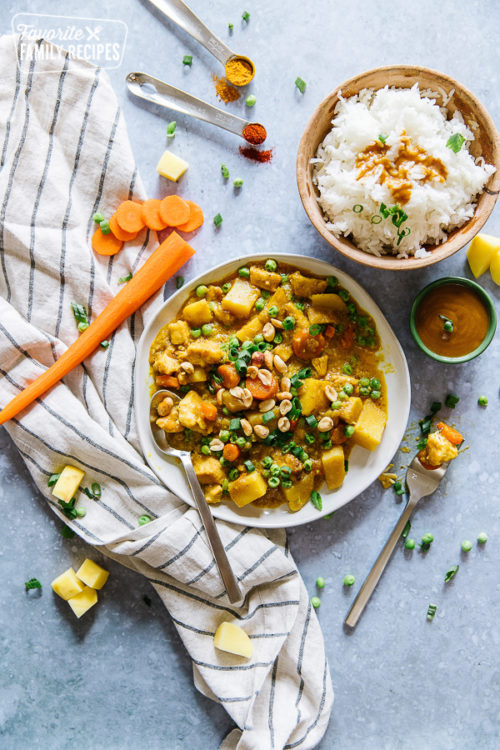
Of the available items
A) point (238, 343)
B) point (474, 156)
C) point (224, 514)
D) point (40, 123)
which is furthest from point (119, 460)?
point (474, 156)

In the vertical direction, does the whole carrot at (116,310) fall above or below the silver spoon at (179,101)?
below

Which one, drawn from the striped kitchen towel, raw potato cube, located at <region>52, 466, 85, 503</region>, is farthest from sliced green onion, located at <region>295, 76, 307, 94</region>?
raw potato cube, located at <region>52, 466, 85, 503</region>

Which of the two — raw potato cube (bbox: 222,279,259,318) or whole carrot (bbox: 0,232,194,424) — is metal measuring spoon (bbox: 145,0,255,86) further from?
raw potato cube (bbox: 222,279,259,318)

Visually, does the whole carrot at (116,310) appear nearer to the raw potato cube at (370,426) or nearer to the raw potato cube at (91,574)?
the raw potato cube at (91,574)

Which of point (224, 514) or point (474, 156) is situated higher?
point (474, 156)

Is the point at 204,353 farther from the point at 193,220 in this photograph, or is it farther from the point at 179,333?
the point at 193,220

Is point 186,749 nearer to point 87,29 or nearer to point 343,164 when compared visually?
point 343,164

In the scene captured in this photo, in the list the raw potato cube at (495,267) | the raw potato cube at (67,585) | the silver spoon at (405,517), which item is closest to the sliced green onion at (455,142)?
the raw potato cube at (495,267)
